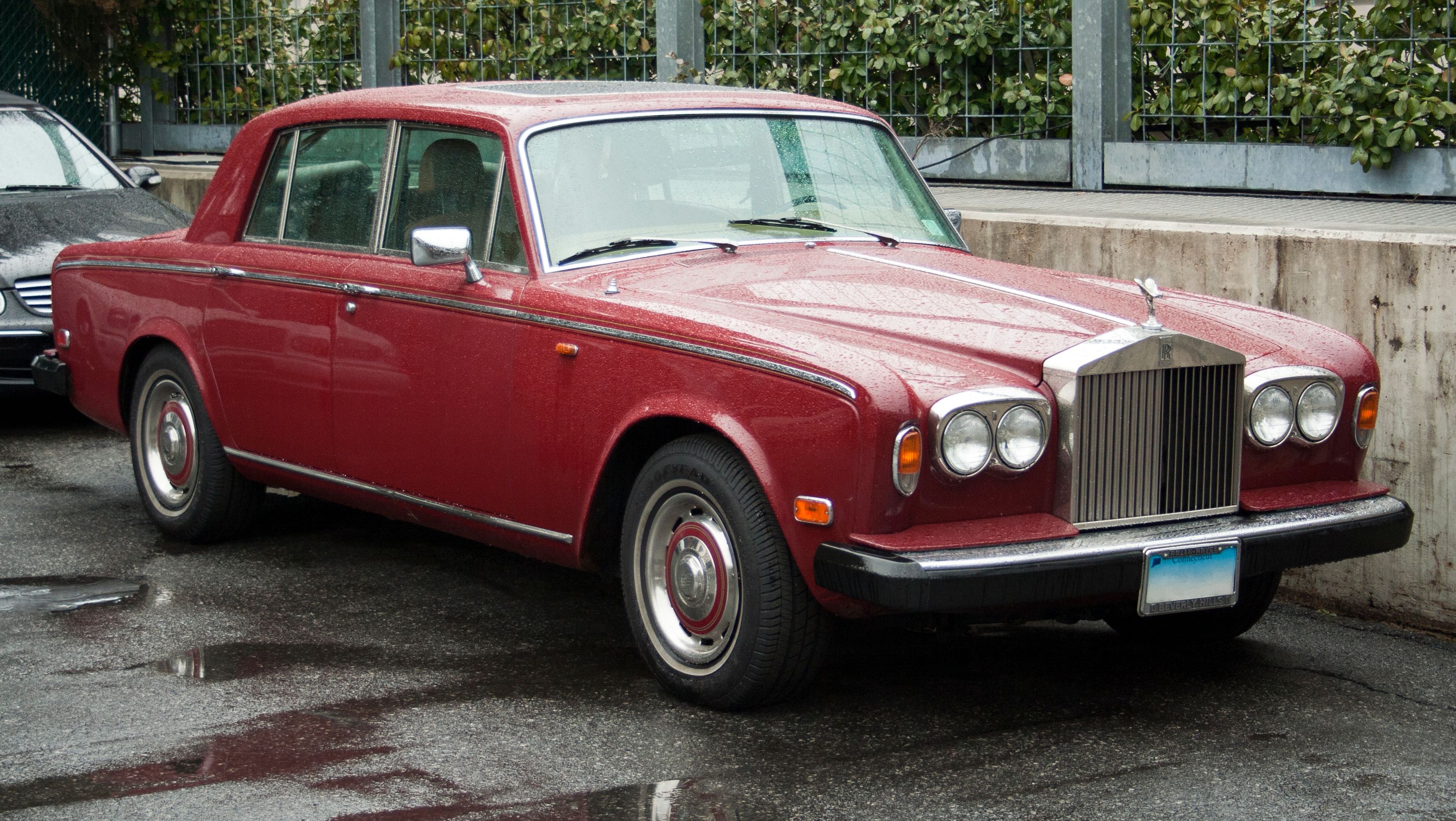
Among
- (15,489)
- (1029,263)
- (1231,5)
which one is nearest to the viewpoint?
(1029,263)

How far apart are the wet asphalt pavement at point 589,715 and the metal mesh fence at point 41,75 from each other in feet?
31.5

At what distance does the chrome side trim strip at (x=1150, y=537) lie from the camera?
4.07m

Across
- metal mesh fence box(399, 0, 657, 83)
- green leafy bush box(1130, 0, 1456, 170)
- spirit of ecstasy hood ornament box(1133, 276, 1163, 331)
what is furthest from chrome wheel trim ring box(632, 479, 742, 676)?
metal mesh fence box(399, 0, 657, 83)

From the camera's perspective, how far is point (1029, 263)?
696cm

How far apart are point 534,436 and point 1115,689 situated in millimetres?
1817

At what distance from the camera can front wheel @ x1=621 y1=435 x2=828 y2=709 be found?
4.36m

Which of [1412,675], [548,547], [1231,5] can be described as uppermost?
[1231,5]

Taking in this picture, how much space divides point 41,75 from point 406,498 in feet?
36.3

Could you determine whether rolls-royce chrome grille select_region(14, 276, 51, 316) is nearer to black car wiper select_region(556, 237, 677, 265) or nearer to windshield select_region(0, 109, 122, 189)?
windshield select_region(0, 109, 122, 189)

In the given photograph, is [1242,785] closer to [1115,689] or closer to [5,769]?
[1115,689]

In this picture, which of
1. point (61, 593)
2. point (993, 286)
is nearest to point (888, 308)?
point (993, 286)

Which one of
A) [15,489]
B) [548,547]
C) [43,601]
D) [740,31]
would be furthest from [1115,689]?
[740,31]

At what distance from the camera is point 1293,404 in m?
4.66

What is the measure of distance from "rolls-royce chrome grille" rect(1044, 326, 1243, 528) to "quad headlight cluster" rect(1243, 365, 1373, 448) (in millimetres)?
80
